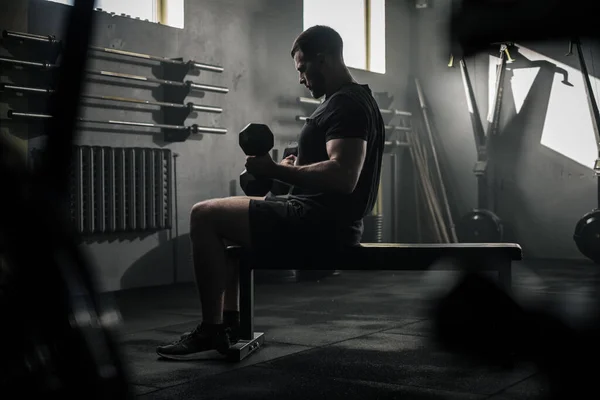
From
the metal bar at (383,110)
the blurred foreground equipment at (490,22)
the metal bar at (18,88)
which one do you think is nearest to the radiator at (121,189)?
the metal bar at (18,88)

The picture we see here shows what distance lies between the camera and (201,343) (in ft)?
7.70

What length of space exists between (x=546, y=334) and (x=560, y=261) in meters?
3.64

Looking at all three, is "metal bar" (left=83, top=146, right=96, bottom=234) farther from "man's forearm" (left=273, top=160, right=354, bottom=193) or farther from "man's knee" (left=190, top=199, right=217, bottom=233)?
"man's forearm" (left=273, top=160, right=354, bottom=193)

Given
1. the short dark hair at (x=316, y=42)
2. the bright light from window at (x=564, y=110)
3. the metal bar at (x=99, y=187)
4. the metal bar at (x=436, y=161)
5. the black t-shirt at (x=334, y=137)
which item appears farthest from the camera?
the metal bar at (x=436, y=161)

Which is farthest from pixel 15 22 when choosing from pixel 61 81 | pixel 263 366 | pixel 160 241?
pixel 61 81

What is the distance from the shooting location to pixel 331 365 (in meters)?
2.34

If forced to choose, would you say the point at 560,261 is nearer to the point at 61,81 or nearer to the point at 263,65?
the point at 263,65

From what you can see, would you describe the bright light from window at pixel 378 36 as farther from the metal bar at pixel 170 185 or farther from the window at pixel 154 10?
the metal bar at pixel 170 185

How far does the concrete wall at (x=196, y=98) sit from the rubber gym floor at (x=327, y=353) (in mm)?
290

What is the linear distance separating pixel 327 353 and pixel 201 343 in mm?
464

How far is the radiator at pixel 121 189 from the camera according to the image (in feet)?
13.5

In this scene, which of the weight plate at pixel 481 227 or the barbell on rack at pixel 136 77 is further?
the weight plate at pixel 481 227

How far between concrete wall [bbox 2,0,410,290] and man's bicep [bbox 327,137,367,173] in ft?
7.00

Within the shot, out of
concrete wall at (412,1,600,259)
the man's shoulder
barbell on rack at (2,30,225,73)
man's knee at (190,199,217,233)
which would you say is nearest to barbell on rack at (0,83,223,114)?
barbell on rack at (2,30,225,73)
